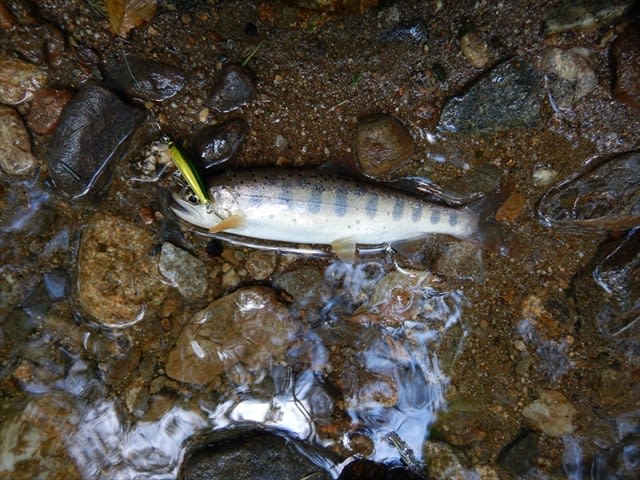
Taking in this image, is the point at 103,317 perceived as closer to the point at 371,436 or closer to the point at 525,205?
the point at 371,436

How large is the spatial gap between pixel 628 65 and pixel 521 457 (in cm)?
349

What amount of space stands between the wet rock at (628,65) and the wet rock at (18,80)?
4661mm

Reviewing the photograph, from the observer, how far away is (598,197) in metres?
3.47

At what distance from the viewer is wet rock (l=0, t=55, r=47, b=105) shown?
3100 mm

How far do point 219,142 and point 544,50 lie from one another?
286cm

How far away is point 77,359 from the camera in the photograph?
3.45m

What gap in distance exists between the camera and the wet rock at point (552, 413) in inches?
144

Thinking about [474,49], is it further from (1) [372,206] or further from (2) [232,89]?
(2) [232,89]

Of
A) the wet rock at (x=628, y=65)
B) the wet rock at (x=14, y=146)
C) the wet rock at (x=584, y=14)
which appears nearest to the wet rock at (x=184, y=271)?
the wet rock at (x=14, y=146)

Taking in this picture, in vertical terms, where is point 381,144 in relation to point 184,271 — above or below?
above

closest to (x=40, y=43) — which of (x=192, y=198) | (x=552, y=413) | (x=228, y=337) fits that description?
(x=192, y=198)

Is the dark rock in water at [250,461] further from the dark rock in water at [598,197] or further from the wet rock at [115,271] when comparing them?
the dark rock in water at [598,197]

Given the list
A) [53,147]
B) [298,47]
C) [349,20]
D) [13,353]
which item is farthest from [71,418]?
[349,20]

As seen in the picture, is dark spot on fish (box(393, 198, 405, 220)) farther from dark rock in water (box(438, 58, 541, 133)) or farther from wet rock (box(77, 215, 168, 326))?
wet rock (box(77, 215, 168, 326))
